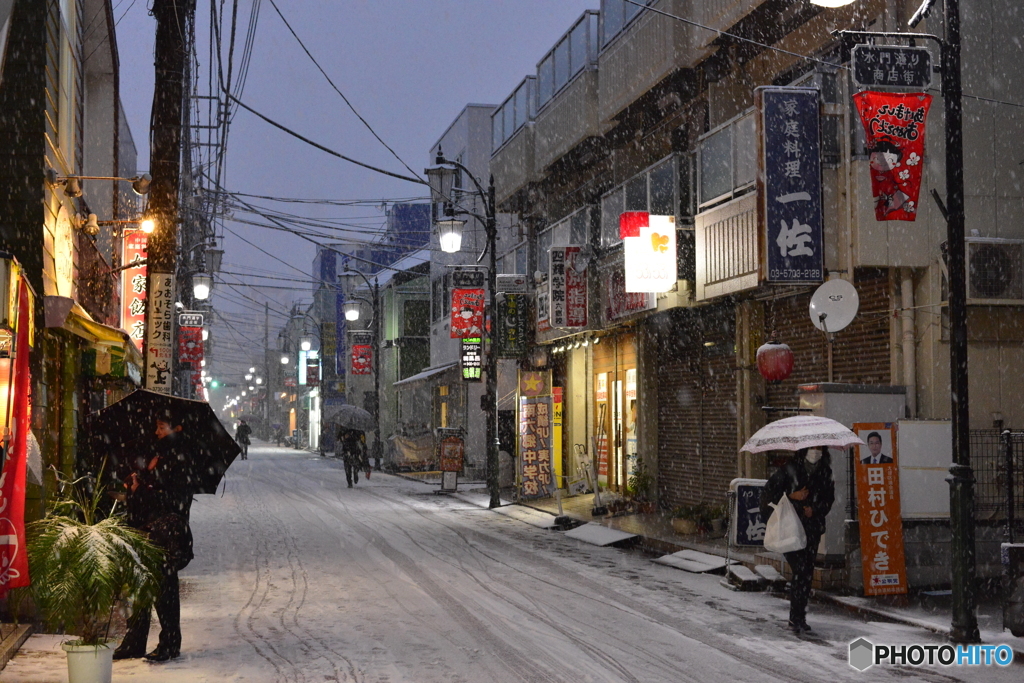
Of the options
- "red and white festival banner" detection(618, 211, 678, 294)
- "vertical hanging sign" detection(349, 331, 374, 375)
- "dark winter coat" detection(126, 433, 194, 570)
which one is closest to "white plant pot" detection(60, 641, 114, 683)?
"dark winter coat" detection(126, 433, 194, 570)

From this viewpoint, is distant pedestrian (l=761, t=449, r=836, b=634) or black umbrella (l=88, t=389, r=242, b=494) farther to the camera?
distant pedestrian (l=761, t=449, r=836, b=634)

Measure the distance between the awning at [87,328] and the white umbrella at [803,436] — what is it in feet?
24.7

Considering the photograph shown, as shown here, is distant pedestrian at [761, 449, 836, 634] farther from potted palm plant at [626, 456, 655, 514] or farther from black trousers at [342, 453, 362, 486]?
black trousers at [342, 453, 362, 486]

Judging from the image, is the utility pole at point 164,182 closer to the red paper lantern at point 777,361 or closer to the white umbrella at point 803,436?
the white umbrella at point 803,436

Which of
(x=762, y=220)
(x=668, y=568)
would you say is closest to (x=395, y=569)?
(x=668, y=568)

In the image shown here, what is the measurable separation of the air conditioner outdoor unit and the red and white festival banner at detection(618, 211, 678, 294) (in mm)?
6565

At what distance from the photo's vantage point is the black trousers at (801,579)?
9.88m

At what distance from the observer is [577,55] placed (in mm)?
25766

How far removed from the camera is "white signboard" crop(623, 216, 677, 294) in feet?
63.1

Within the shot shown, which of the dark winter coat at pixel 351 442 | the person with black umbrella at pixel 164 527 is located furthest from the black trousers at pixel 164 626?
the dark winter coat at pixel 351 442

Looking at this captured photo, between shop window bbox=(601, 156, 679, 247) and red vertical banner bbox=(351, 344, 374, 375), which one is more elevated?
shop window bbox=(601, 156, 679, 247)

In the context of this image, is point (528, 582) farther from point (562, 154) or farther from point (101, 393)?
point (562, 154)

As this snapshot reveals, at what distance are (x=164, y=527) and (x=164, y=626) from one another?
33.3 inches

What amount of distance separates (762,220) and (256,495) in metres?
18.0
